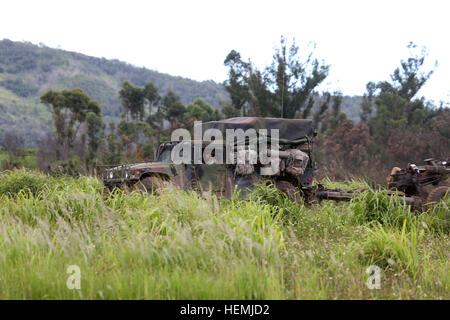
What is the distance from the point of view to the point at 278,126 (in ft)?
30.9

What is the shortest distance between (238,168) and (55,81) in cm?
8085

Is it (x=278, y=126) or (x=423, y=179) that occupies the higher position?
(x=278, y=126)

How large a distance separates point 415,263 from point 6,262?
4496 mm

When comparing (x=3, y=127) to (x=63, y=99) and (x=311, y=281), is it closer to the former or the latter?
(x=63, y=99)

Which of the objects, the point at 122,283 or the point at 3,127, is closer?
the point at 122,283

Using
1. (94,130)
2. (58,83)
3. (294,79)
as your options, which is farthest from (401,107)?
(58,83)

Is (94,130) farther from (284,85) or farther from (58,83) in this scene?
(58,83)

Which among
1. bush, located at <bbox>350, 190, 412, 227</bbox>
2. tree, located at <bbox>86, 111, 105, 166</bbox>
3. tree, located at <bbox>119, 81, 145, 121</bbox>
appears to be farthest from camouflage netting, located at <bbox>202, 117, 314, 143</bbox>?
tree, located at <bbox>119, 81, 145, 121</bbox>

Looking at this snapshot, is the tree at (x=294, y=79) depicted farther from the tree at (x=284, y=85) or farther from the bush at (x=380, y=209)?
the bush at (x=380, y=209)

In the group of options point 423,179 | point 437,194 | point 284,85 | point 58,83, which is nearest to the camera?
point 437,194

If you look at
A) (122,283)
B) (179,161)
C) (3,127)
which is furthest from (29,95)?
(122,283)

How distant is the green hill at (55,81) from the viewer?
60.7 metres

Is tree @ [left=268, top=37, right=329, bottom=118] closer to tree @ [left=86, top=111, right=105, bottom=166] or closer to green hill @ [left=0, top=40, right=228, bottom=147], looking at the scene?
tree @ [left=86, top=111, right=105, bottom=166]

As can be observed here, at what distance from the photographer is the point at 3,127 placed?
50.8m
